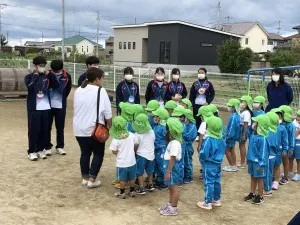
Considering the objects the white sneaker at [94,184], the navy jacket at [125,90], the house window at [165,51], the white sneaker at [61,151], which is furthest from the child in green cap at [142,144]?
the house window at [165,51]

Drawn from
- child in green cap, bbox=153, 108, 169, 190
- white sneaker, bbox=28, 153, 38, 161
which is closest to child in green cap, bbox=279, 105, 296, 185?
child in green cap, bbox=153, 108, 169, 190

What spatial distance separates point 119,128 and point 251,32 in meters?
50.1

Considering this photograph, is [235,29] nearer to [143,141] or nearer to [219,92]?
[219,92]

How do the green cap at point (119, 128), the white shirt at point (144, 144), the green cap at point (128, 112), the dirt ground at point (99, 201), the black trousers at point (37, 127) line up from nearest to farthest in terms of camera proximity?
the dirt ground at point (99, 201) → the green cap at point (119, 128) → the white shirt at point (144, 144) → the green cap at point (128, 112) → the black trousers at point (37, 127)

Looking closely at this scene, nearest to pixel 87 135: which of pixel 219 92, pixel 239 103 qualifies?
pixel 239 103

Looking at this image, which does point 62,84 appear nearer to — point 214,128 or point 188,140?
point 188,140

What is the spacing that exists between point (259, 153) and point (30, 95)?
3594mm

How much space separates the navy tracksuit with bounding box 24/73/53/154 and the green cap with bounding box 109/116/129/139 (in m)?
1.89

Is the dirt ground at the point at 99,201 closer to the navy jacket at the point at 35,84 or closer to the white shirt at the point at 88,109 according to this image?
the white shirt at the point at 88,109

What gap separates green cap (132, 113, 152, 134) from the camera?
4.84m

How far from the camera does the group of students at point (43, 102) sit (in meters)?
6.05

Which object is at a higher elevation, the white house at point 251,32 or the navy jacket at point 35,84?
the white house at point 251,32

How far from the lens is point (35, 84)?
6.02 m

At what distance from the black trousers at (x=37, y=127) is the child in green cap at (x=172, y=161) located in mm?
2627
